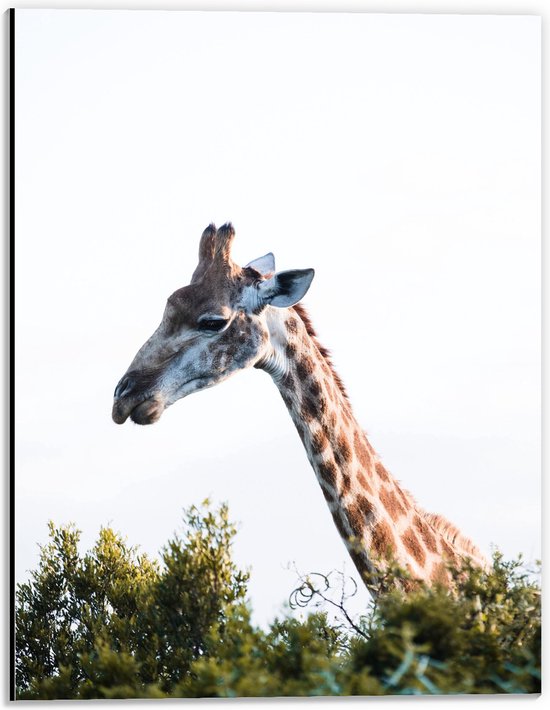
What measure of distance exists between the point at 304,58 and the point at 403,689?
3.11 m

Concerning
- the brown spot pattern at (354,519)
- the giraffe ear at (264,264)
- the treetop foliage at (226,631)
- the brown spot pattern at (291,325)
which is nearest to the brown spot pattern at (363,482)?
the brown spot pattern at (354,519)

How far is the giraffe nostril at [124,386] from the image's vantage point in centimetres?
543

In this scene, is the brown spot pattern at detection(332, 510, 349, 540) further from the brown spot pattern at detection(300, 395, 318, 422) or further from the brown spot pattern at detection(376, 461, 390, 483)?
the brown spot pattern at detection(300, 395, 318, 422)

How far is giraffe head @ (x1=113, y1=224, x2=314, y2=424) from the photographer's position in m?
Answer: 5.39

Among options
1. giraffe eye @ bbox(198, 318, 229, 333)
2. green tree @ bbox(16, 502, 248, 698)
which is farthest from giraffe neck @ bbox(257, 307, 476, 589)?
green tree @ bbox(16, 502, 248, 698)

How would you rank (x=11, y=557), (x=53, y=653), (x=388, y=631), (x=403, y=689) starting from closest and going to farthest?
(x=388, y=631)
(x=403, y=689)
(x=11, y=557)
(x=53, y=653)

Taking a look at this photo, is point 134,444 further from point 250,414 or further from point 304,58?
point 304,58

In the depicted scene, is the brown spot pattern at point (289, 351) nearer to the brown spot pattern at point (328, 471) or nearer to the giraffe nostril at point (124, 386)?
the brown spot pattern at point (328, 471)

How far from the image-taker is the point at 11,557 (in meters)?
5.16

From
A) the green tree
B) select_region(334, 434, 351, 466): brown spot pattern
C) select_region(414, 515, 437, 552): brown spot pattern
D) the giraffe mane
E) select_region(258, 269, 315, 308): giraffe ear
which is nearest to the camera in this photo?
the green tree

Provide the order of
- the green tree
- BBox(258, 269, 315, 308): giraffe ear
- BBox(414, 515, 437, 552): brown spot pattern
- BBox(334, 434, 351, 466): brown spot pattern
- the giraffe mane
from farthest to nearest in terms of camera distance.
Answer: the giraffe mane → BBox(414, 515, 437, 552): brown spot pattern → BBox(334, 434, 351, 466): brown spot pattern → BBox(258, 269, 315, 308): giraffe ear → the green tree

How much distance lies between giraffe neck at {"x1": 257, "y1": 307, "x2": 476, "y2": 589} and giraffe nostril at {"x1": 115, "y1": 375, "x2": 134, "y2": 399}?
2.11ft

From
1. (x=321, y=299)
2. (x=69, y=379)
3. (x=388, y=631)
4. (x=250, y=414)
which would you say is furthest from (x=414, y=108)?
(x=388, y=631)

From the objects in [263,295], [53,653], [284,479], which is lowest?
[53,653]
